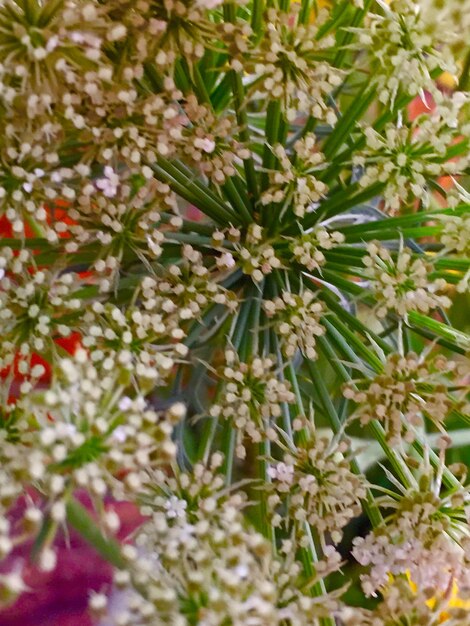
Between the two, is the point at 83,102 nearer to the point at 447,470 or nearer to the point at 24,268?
the point at 24,268

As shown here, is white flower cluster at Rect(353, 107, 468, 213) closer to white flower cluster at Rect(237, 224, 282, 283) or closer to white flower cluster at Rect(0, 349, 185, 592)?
white flower cluster at Rect(237, 224, 282, 283)

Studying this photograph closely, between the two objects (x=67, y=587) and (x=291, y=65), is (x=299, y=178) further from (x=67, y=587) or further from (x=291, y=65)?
(x=67, y=587)

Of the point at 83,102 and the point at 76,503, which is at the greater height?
the point at 83,102

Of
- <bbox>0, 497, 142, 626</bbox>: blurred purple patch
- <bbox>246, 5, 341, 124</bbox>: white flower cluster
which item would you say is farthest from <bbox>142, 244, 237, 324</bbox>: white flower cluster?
<bbox>0, 497, 142, 626</bbox>: blurred purple patch

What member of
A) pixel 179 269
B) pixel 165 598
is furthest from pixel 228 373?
pixel 165 598

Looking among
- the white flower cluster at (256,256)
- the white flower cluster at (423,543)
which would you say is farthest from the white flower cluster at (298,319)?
the white flower cluster at (423,543)

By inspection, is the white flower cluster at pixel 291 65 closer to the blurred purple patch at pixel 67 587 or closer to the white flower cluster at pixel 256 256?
the white flower cluster at pixel 256 256
